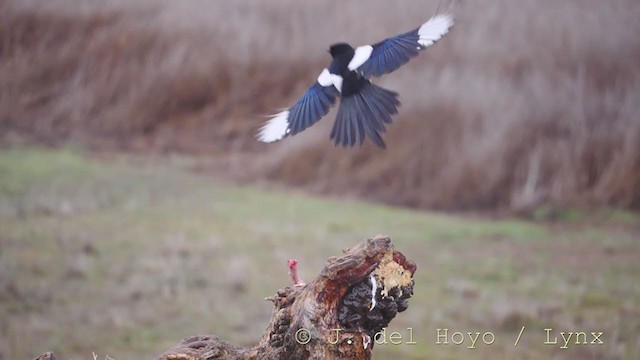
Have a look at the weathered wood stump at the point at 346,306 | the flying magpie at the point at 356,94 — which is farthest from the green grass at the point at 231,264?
the weathered wood stump at the point at 346,306

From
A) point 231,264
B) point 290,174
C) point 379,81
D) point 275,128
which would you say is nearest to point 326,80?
point 275,128

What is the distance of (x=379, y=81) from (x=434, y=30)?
18.3 feet

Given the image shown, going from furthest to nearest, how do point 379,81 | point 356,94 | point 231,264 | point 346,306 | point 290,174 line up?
point 290,174 → point 379,81 → point 231,264 → point 356,94 → point 346,306

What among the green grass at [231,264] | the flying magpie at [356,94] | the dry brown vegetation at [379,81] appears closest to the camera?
the flying magpie at [356,94]

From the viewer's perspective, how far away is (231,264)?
6.80 metres

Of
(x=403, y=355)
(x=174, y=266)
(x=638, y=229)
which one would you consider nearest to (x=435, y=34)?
(x=403, y=355)

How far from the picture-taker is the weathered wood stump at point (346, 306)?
278 centimetres

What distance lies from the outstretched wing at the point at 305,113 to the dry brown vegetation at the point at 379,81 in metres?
5.37

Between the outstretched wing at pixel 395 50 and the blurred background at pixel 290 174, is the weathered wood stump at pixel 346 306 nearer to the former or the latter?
the outstretched wing at pixel 395 50

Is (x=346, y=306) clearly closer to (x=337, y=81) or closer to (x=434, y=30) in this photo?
(x=337, y=81)

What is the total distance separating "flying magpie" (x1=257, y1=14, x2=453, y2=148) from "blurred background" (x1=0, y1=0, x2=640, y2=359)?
289 mm

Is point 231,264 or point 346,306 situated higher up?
point 231,264

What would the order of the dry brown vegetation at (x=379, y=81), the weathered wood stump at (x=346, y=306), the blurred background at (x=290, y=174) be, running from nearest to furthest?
the weathered wood stump at (x=346, y=306), the blurred background at (x=290, y=174), the dry brown vegetation at (x=379, y=81)

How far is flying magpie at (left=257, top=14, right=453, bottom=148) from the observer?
3455 mm
